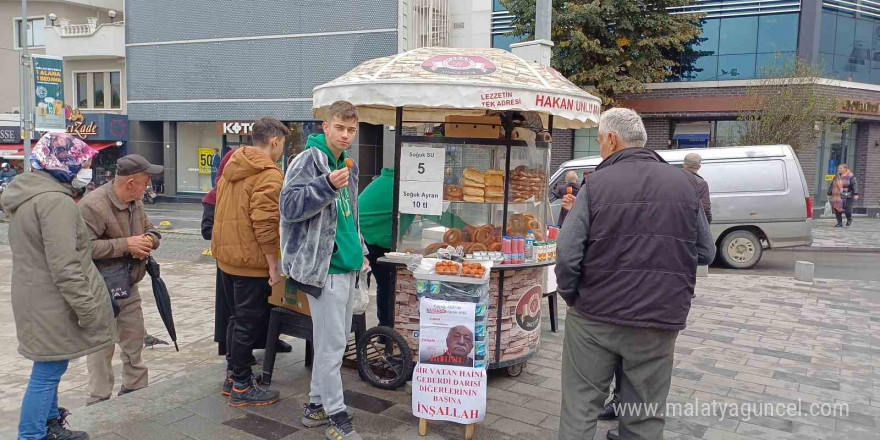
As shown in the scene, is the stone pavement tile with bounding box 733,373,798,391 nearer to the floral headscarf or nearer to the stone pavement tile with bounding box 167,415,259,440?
the stone pavement tile with bounding box 167,415,259,440

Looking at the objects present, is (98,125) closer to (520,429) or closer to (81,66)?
(81,66)

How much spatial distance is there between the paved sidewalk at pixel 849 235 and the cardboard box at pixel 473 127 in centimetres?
1213

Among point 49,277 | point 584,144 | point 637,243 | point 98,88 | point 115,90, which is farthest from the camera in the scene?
point 98,88

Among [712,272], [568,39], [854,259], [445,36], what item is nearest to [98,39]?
[445,36]

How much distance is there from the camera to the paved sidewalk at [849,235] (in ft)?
46.1

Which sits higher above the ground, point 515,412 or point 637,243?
point 637,243

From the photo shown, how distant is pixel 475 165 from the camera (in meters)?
4.86

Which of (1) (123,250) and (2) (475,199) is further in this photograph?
(2) (475,199)

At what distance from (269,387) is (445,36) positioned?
64.2 feet

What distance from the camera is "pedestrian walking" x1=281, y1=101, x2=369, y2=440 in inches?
138

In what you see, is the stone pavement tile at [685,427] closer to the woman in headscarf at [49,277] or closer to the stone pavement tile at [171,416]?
the stone pavement tile at [171,416]

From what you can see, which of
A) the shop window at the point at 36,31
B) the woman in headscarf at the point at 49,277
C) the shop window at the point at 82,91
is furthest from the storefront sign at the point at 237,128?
the woman in headscarf at the point at 49,277

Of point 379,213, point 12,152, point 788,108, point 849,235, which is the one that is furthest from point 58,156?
point 12,152

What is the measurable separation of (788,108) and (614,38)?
508cm
